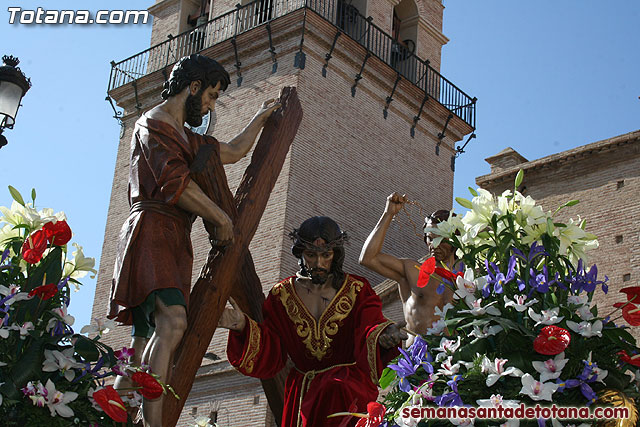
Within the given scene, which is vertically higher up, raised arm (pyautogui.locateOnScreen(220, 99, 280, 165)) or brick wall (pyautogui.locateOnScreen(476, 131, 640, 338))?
brick wall (pyautogui.locateOnScreen(476, 131, 640, 338))

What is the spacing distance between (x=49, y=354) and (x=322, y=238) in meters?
1.95

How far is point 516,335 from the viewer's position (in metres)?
3.43

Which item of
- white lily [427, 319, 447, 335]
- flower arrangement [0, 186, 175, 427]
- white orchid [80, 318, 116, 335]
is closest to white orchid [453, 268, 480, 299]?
white lily [427, 319, 447, 335]

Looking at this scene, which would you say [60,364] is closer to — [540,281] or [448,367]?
[448,367]

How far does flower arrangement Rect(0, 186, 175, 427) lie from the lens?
3.54 metres

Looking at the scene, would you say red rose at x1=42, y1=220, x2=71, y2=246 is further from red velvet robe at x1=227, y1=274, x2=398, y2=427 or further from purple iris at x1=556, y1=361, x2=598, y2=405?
purple iris at x1=556, y1=361, x2=598, y2=405

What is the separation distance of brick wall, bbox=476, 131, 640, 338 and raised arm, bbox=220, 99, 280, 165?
12605 mm

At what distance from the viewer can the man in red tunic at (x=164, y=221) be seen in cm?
441

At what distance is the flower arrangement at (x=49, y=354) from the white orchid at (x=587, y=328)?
1653 millimetres

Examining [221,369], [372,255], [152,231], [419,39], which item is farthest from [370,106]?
[152,231]

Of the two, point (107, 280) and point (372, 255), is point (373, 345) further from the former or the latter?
point (107, 280)

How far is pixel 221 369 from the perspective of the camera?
18.6 meters

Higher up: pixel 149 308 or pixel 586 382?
pixel 149 308

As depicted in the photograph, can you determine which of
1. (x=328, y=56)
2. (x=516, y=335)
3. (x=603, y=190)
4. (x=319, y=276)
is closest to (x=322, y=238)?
(x=319, y=276)
